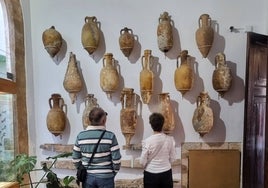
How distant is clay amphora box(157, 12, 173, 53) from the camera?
3.41 metres

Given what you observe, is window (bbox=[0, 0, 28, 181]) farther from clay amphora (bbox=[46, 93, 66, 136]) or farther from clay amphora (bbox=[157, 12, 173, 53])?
clay amphora (bbox=[157, 12, 173, 53])

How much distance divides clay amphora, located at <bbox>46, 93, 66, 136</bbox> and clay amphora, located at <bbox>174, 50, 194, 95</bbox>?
1.49 meters

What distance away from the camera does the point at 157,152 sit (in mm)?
2645

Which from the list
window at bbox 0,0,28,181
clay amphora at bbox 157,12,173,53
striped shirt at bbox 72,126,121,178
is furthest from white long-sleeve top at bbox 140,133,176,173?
window at bbox 0,0,28,181

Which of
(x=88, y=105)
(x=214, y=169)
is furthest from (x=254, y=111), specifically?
(x=88, y=105)

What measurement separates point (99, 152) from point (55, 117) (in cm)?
132

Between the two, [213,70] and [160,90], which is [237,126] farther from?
[160,90]

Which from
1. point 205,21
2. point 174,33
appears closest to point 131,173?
point 174,33

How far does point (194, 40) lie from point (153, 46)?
1.69 ft

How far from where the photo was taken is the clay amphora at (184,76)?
132 inches

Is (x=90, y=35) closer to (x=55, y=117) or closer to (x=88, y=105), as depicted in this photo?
(x=88, y=105)

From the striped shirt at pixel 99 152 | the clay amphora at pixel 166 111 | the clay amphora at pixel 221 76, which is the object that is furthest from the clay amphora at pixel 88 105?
the clay amphora at pixel 221 76

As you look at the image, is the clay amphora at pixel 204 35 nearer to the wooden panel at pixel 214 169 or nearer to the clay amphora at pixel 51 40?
the wooden panel at pixel 214 169

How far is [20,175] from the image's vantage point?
256 cm
